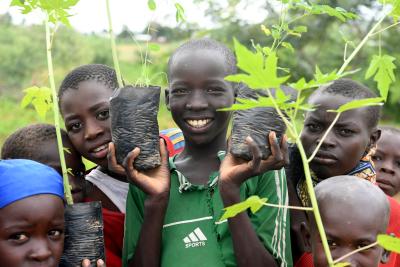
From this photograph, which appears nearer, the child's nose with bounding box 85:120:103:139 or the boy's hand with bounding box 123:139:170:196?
the boy's hand with bounding box 123:139:170:196

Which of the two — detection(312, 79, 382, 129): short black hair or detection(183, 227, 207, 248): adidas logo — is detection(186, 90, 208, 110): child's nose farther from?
detection(312, 79, 382, 129): short black hair

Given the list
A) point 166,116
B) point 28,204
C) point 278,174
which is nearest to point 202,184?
point 278,174

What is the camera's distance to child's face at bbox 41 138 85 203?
3053 millimetres

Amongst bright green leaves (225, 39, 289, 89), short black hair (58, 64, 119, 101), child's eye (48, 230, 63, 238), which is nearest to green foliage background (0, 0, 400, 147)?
short black hair (58, 64, 119, 101)

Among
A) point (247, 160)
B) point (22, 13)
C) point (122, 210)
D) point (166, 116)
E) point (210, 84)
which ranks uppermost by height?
point (22, 13)

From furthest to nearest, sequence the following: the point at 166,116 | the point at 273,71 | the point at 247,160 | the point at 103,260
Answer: the point at 166,116 → the point at 103,260 → the point at 247,160 → the point at 273,71

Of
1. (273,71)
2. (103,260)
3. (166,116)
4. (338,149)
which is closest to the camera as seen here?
(273,71)

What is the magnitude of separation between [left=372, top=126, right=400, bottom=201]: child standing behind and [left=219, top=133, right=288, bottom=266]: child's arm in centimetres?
157

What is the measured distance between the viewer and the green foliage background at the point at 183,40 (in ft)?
36.0

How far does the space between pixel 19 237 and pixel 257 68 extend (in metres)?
1.21

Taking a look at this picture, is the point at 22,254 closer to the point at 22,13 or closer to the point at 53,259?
the point at 53,259

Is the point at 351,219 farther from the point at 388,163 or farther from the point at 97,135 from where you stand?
the point at 388,163

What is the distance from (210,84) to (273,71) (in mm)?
974

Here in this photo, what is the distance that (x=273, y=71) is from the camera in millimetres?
1655
